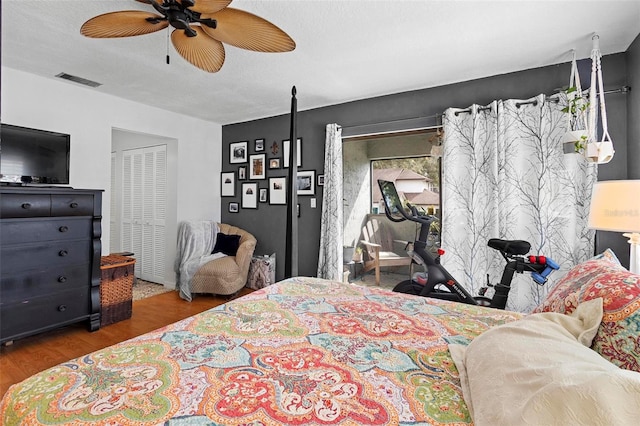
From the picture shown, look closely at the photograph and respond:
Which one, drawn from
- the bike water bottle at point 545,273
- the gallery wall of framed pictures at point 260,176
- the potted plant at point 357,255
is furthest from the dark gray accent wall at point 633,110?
the gallery wall of framed pictures at point 260,176

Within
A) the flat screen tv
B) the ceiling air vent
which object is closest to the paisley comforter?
the flat screen tv

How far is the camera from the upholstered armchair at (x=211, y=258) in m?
3.99

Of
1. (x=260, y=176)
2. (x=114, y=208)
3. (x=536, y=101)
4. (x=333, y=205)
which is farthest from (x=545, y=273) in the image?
(x=114, y=208)

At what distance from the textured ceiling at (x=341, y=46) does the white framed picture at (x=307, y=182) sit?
0.98 meters

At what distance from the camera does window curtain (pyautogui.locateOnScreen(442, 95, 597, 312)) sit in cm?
269

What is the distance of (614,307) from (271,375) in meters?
1.06

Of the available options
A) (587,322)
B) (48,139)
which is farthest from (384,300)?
(48,139)

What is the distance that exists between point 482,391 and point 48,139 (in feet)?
12.8

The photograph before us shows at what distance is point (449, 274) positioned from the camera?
290 cm

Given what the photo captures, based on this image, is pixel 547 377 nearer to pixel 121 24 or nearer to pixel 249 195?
pixel 121 24

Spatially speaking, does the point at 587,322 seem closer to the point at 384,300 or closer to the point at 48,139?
the point at 384,300

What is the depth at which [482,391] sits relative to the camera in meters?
0.83

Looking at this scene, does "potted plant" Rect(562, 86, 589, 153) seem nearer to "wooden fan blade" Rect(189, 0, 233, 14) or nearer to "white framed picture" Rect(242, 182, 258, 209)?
"wooden fan blade" Rect(189, 0, 233, 14)

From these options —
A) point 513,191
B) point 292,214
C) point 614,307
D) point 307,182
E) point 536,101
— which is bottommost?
point 614,307
